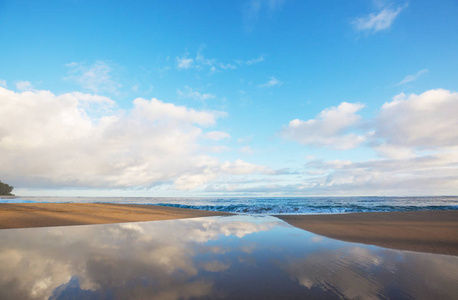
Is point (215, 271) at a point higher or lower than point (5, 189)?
lower

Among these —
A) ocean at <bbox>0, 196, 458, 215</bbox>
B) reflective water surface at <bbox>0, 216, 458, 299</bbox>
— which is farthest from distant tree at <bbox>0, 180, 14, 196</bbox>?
reflective water surface at <bbox>0, 216, 458, 299</bbox>

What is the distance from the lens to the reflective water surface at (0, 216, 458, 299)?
265cm

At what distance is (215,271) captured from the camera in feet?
11.2

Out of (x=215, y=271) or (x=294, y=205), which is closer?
(x=215, y=271)

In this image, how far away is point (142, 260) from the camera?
3938 millimetres

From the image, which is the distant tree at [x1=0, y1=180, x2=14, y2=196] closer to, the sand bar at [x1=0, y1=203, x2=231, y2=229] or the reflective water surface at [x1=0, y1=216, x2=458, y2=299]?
the sand bar at [x1=0, y1=203, x2=231, y2=229]

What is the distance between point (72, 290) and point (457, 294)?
4.84 meters

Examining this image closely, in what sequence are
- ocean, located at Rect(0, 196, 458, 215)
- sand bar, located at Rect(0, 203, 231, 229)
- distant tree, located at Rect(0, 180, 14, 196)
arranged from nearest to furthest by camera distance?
sand bar, located at Rect(0, 203, 231, 229) → ocean, located at Rect(0, 196, 458, 215) → distant tree, located at Rect(0, 180, 14, 196)

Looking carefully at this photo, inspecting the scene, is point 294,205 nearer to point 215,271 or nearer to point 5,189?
point 215,271

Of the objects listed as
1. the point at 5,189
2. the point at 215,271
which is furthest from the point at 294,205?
the point at 5,189

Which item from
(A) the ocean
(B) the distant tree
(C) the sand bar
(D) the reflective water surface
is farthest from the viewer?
(B) the distant tree

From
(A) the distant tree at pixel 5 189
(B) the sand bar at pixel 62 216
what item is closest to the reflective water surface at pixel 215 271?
(B) the sand bar at pixel 62 216

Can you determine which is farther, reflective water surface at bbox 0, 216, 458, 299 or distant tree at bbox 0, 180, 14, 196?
distant tree at bbox 0, 180, 14, 196

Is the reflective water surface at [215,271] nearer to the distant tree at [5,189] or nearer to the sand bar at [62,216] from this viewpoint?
the sand bar at [62,216]
